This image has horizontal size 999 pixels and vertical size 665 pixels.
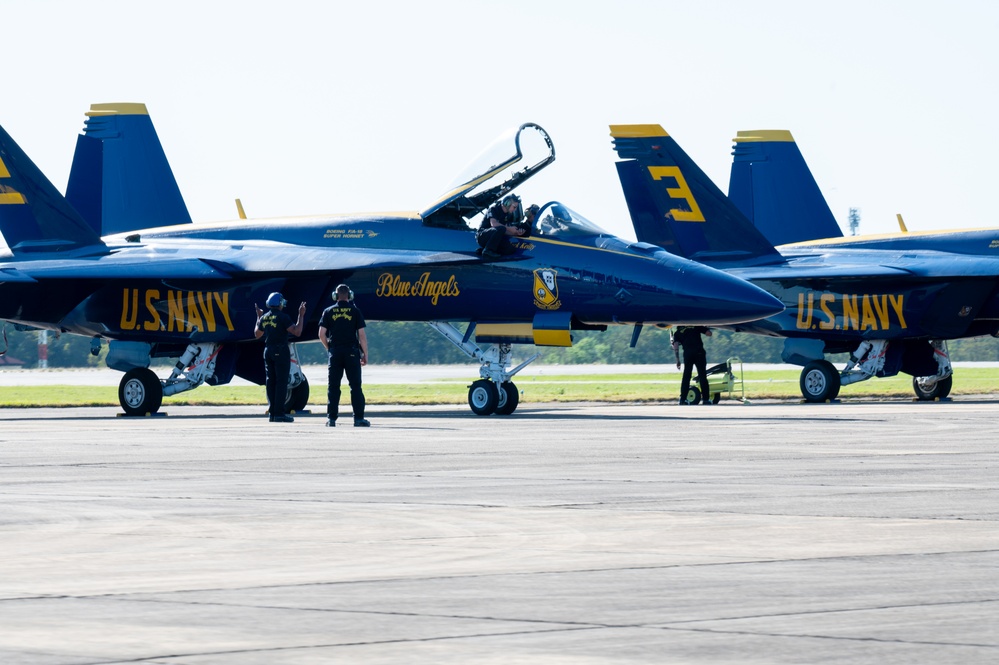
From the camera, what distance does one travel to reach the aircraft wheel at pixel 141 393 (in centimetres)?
2523

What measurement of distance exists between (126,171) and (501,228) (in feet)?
35.3

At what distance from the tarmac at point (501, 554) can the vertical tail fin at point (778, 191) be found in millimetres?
20887

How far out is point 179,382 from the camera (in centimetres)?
2566

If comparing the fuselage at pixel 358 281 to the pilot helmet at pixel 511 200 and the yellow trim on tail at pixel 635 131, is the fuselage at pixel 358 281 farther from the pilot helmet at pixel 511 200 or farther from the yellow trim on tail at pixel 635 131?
the yellow trim on tail at pixel 635 131

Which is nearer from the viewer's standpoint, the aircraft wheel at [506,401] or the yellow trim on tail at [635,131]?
the aircraft wheel at [506,401]

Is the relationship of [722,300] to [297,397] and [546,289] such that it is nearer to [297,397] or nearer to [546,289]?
[546,289]

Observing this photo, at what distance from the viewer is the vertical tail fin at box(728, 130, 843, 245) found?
3628cm

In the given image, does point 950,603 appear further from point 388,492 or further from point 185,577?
point 388,492

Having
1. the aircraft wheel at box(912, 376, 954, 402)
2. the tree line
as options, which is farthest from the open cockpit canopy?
the tree line

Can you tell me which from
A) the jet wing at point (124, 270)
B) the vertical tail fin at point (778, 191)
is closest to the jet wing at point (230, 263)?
the jet wing at point (124, 270)

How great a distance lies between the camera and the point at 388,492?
36.0ft

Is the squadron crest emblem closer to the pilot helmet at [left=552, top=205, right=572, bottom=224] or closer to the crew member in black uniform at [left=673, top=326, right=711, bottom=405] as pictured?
the pilot helmet at [left=552, top=205, right=572, bottom=224]

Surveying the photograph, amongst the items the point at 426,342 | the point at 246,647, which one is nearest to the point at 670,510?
the point at 246,647

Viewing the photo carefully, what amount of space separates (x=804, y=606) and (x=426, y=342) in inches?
2567
